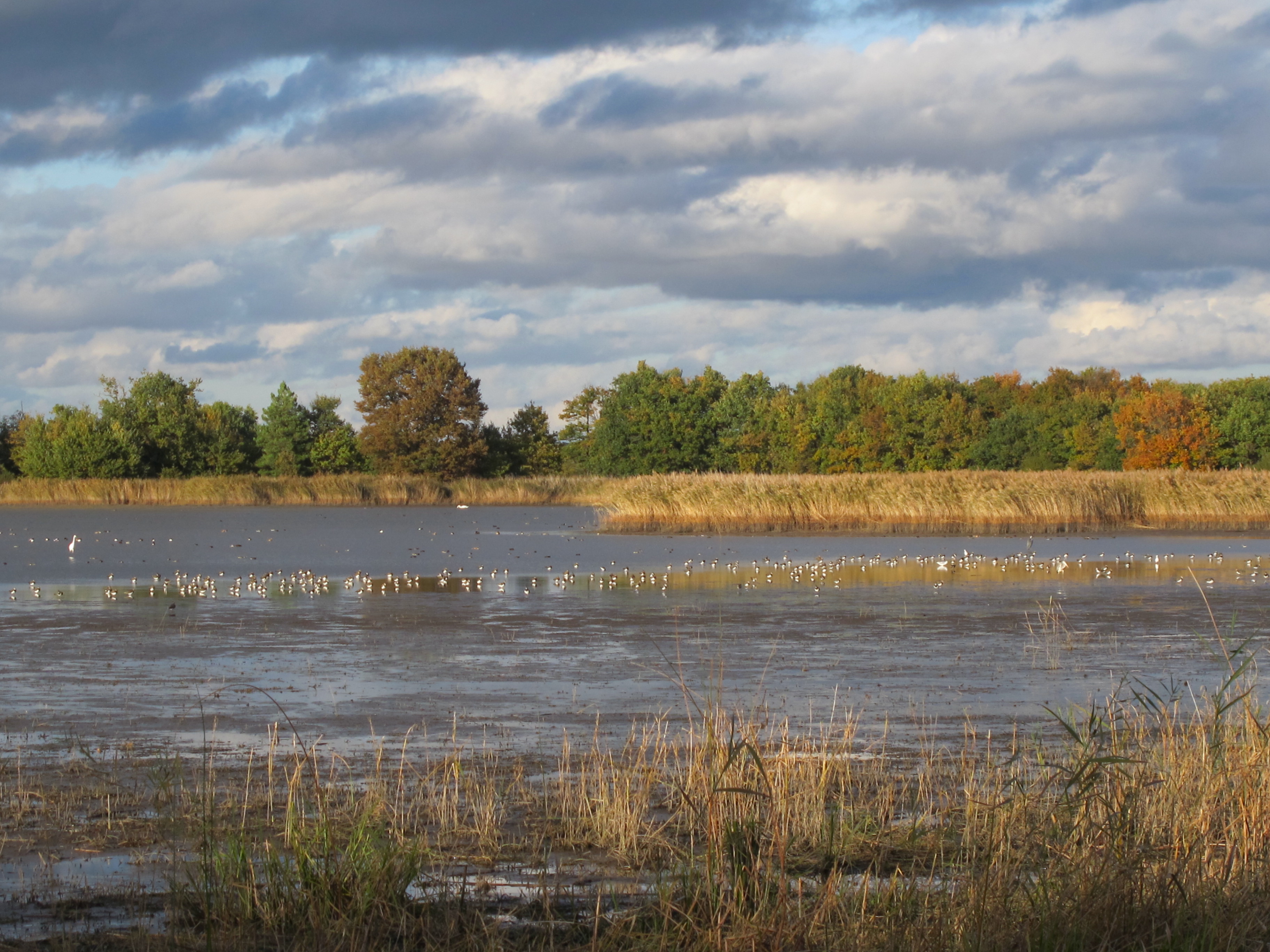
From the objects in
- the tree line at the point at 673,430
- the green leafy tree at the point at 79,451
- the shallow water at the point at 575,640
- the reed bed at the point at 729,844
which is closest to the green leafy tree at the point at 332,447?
the tree line at the point at 673,430

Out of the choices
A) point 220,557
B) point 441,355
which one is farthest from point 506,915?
point 441,355

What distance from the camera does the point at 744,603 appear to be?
2116 centimetres

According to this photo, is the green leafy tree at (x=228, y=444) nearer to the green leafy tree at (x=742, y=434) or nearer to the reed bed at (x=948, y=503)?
the green leafy tree at (x=742, y=434)

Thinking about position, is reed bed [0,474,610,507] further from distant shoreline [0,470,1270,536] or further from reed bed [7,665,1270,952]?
reed bed [7,665,1270,952]

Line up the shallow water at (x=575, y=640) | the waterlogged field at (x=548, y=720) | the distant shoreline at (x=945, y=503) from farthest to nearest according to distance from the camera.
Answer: the distant shoreline at (x=945, y=503), the shallow water at (x=575, y=640), the waterlogged field at (x=548, y=720)

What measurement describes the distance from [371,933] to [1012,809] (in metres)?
2.95

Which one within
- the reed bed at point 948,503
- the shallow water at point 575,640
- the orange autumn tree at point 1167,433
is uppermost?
the orange autumn tree at point 1167,433

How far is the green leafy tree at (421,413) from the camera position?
9306 centimetres

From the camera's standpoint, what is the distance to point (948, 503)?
44.7 m

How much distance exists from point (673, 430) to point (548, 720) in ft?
281

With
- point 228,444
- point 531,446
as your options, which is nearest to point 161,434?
point 228,444

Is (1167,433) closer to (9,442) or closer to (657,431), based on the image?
(657,431)

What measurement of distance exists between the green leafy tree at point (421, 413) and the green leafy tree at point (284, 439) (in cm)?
412

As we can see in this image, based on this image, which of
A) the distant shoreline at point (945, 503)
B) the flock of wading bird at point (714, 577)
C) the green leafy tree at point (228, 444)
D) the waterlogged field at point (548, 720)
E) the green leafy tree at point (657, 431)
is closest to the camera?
the waterlogged field at point (548, 720)
